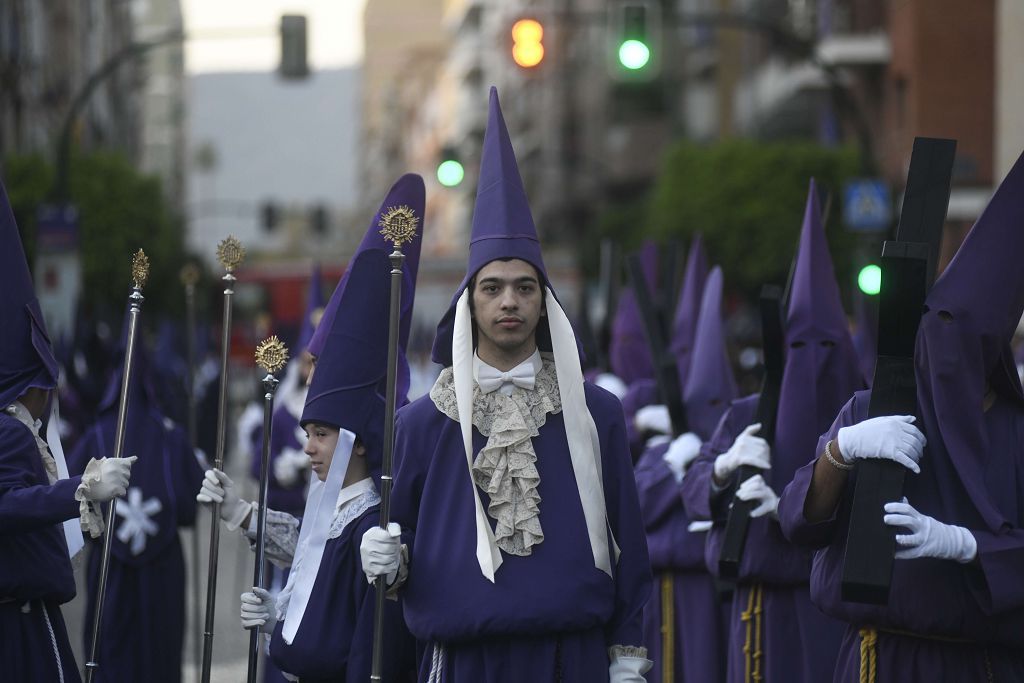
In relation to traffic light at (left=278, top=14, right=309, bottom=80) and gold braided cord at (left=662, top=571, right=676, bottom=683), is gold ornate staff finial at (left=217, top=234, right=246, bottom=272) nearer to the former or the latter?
gold braided cord at (left=662, top=571, right=676, bottom=683)

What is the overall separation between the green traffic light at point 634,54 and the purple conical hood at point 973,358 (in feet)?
35.2

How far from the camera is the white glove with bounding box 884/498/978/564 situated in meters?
4.82

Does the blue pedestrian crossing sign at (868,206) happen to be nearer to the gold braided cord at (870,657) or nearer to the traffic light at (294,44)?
the traffic light at (294,44)

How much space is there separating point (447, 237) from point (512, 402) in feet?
398

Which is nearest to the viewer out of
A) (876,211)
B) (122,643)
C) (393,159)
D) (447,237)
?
(122,643)

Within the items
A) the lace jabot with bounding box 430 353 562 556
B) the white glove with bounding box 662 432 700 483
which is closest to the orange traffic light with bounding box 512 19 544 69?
the white glove with bounding box 662 432 700 483

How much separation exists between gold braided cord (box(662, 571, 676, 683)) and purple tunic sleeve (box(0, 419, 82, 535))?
351cm

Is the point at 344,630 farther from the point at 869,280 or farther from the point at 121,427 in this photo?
the point at 869,280

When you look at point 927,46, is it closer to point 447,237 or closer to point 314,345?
point 314,345

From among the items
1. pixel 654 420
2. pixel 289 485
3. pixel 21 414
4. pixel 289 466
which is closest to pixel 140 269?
pixel 21 414

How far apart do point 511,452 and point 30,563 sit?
1.70 m

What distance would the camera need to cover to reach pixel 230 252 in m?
6.54

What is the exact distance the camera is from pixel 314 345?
6.98 metres

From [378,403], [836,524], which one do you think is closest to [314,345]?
[378,403]
